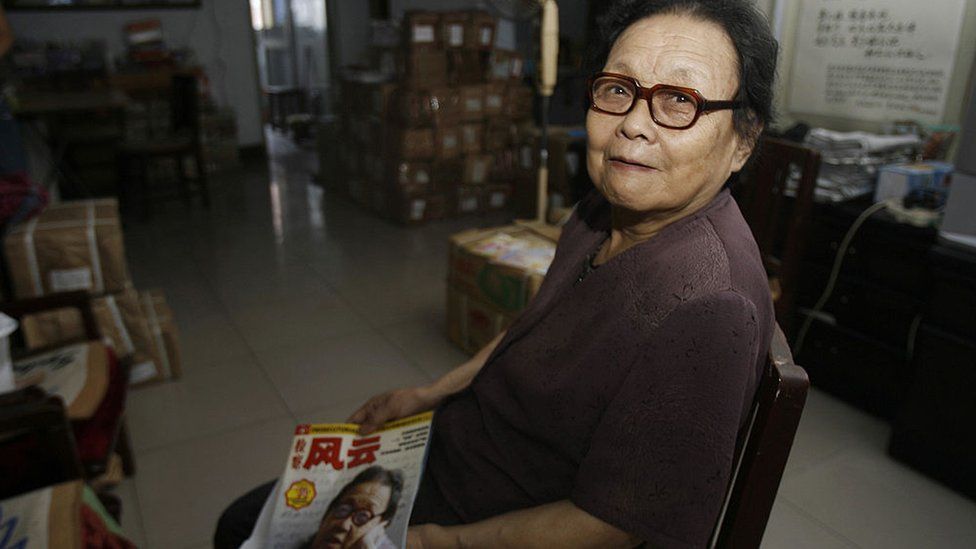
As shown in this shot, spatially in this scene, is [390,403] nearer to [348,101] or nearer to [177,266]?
[177,266]

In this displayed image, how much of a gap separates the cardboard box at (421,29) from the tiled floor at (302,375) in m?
1.21

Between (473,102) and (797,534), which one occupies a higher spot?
(473,102)

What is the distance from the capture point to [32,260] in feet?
7.22

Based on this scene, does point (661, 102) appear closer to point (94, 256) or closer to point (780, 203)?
point (780, 203)

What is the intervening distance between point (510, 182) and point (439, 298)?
1.92 meters

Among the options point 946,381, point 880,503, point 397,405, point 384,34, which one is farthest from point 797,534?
point 384,34

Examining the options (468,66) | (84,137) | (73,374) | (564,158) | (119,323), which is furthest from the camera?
(84,137)

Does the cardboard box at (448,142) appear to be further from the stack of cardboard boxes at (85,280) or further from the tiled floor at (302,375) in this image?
the stack of cardboard boxes at (85,280)

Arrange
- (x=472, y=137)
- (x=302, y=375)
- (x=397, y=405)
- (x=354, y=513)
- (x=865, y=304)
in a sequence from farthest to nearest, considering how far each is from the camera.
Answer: (x=472, y=137) → (x=302, y=375) → (x=865, y=304) → (x=397, y=405) → (x=354, y=513)

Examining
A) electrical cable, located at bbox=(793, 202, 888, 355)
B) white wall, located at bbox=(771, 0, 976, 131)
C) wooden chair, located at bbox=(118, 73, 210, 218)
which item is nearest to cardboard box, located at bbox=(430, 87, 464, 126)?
wooden chair, located at bbox=(118, 73, 210, 218)

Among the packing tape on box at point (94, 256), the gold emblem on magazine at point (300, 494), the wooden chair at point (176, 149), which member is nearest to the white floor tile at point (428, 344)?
the packing tape on box at point (94, 256)

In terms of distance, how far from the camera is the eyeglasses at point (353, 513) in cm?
97

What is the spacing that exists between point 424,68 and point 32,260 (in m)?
2.77

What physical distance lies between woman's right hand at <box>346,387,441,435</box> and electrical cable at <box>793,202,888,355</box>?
1689mm
